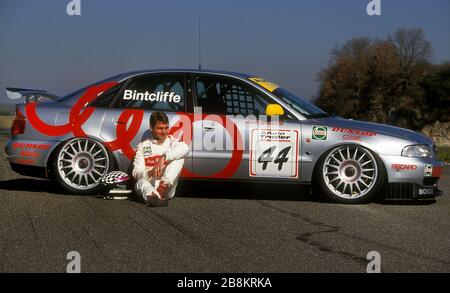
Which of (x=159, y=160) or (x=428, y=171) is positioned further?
(x=428, y=171)

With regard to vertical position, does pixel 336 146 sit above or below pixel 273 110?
below

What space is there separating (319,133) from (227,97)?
112cm

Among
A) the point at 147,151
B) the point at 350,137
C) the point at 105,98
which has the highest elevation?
the point at 105,98

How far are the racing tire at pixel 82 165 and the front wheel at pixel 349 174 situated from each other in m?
2.39

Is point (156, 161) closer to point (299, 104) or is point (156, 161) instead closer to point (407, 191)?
point (299, 104)

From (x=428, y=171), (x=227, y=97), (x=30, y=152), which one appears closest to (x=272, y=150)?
(x=227, y=97)

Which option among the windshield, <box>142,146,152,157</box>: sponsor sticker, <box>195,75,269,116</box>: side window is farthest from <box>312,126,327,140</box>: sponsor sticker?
<box>142,146,152,157</box>: sponsor sticker

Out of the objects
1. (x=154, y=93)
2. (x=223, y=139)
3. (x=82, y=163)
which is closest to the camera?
(x=223, y=139)

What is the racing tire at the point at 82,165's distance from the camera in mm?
7914

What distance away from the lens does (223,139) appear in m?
7.77

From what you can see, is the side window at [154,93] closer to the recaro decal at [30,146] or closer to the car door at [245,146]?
the car door at [245,146]
